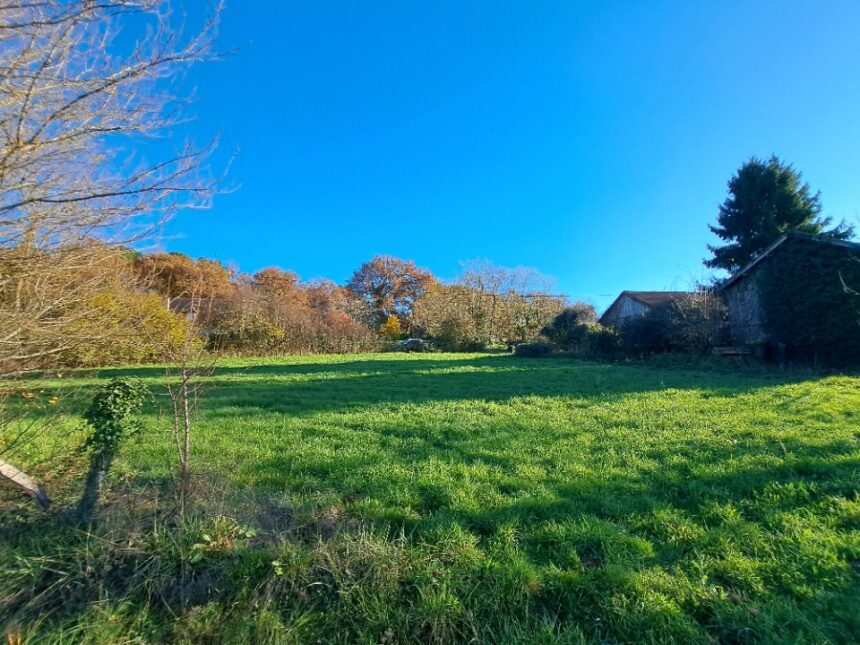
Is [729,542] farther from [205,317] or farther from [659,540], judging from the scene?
[205,317]

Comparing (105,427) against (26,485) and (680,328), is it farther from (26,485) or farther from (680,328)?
(680,328)

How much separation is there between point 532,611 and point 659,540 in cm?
110

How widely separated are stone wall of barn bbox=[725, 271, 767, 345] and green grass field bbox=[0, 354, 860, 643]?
9833 mm

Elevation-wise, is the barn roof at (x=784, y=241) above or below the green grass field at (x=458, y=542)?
above

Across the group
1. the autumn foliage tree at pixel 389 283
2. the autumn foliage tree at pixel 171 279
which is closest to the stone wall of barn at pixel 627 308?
the autumn foliage tree at pixel 389 283

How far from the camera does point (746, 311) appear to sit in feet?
43.3

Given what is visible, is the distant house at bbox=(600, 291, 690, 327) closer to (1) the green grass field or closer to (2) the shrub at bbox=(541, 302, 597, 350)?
(2) the shrub at bbox=(541, 302, 597, 350)

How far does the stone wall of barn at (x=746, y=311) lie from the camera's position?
12250mm

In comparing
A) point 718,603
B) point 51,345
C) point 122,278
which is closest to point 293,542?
point 718,603

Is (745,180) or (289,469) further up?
(745,180)

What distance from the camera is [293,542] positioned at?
2221mm

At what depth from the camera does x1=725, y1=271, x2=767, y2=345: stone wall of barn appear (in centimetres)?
1225

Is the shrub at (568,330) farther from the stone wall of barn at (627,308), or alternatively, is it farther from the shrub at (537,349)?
the stone wall of barn at (627,308)

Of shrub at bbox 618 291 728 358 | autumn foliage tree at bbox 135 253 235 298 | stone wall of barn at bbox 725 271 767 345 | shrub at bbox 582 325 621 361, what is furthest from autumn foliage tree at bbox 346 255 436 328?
autumn foliage tree at bbox 135 253 235 298
